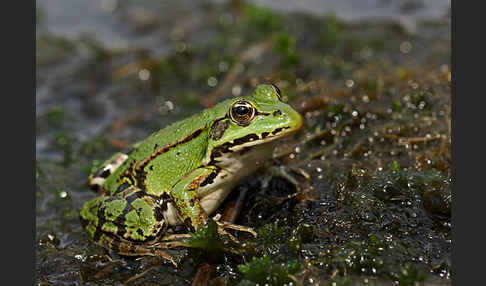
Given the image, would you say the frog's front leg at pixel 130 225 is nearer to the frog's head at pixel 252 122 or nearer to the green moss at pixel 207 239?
the green moss at pixel 207 239

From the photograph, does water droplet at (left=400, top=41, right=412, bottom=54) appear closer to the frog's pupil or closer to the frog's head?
the frog's head

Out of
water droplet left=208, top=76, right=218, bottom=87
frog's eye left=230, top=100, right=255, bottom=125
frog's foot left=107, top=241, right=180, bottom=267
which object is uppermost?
water droplet left=208, top=76, right=218, bottom=87

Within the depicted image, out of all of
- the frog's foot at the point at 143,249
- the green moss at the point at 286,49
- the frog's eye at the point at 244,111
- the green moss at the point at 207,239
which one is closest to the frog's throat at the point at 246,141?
the frog's eye at the point at 244,111

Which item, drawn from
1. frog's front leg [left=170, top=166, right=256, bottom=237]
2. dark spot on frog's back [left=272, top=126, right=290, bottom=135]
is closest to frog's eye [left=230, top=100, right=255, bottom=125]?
dark spot on frog's back [left=272, top=126, right=290, bottom=135]

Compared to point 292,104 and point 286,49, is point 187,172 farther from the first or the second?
point 286,49

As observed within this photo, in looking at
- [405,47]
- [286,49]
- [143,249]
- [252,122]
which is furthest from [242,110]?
[405,47]

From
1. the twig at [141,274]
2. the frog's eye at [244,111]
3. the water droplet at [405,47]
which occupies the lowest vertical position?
the twig at [141,274]
